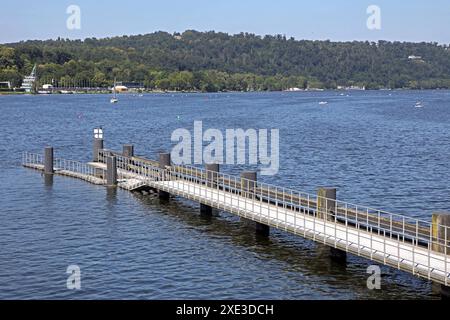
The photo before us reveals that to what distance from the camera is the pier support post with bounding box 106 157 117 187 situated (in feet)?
164

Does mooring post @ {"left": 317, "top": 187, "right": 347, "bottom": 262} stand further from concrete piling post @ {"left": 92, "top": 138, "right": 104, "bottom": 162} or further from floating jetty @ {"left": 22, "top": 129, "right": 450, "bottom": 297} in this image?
concrete piling post @ {"left": 92, "top": 138, "right": 104, "bottom": 162}

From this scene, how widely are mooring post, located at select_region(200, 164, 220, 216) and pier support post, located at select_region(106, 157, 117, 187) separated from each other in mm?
8614

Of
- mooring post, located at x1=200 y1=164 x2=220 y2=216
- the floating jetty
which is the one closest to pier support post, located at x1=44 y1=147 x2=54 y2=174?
the floating jetty

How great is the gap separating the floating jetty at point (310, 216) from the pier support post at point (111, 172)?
7 cm

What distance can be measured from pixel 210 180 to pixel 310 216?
10.0m

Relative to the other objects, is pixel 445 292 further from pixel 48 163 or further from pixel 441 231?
pixel 48 163

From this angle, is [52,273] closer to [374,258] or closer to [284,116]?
[374,258]

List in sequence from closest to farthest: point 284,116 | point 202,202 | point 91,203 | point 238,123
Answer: point 202,202 → point 91,203 → point 238,123 → point 284,116

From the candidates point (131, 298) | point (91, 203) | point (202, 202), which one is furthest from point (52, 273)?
point (91, 203)

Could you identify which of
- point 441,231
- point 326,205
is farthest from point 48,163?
point 441,231

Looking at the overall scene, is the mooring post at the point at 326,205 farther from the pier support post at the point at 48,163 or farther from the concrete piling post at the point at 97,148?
the pier support post at the point at 48,163

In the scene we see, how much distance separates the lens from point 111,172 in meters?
50.0

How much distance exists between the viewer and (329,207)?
34344 mm

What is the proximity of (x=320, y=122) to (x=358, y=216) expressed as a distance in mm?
108909
